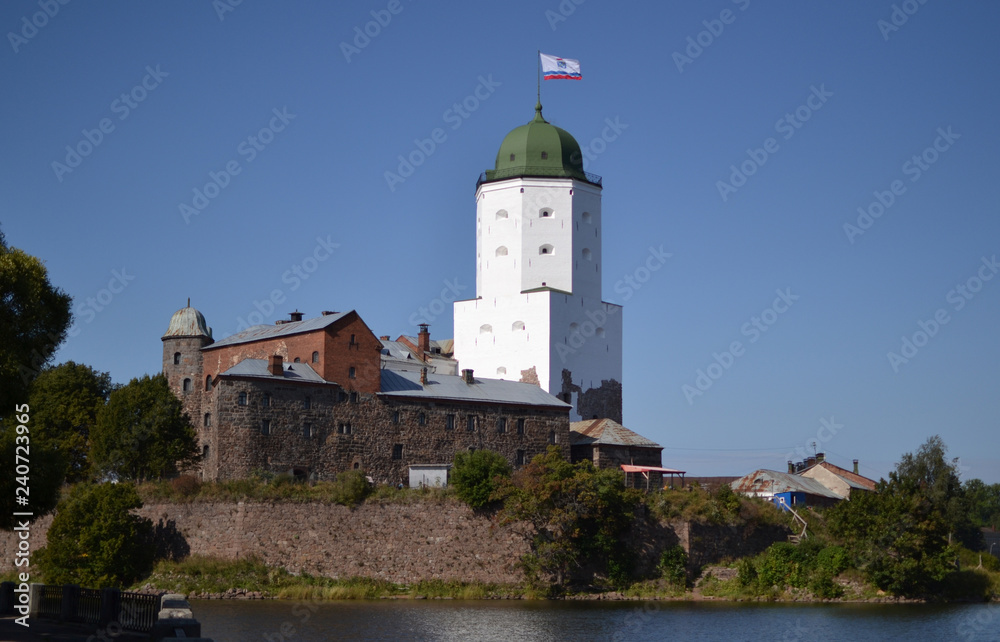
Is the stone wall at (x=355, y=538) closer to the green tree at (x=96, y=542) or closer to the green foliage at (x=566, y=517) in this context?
the green foliage at (x=566, y=517)

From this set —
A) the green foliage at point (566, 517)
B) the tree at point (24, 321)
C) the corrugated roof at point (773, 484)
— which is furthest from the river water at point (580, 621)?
the corrugated roof at point (773, 484)

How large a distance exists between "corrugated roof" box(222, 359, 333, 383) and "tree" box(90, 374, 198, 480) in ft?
14.5

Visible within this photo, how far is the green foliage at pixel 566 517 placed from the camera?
46781 millimetres

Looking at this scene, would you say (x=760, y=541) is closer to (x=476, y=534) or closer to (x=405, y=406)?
(x=476, y=534)

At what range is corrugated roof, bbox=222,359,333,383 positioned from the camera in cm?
5019

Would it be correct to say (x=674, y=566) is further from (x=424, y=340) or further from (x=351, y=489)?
(x=424, y=340)

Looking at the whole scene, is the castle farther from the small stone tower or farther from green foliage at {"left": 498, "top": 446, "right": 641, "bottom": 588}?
green foliage at {"left": 498, "top": 446, "right": 641, "bottom": 588}

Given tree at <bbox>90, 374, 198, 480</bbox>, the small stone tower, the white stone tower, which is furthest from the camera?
the white stone tower

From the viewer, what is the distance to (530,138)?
224 feet

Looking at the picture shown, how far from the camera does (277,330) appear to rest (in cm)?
5694

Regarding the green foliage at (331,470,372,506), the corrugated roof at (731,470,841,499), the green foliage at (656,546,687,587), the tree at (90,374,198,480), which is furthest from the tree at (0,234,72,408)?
the corrugated roof at (731,470,841,499)

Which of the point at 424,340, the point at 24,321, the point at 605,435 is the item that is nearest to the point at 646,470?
the point at 605,435

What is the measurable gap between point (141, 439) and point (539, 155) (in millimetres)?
28225

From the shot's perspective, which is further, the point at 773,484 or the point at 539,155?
the point at 539,155
